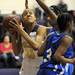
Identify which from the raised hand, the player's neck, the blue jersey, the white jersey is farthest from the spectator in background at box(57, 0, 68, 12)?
the blue jersey

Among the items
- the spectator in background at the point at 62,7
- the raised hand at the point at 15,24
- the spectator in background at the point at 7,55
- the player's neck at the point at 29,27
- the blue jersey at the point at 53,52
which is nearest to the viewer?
the blue jersey at the point at 53,52

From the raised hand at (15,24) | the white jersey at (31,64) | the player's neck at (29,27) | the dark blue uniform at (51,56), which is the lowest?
the white jersey at (31,64)

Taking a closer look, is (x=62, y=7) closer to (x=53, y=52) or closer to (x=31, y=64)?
(x=31, y=64)

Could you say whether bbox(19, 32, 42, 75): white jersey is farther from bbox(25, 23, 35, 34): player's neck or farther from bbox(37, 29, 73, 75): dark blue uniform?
bbox(37, 29, 73, 75): dark blue uniform

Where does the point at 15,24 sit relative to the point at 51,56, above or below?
above

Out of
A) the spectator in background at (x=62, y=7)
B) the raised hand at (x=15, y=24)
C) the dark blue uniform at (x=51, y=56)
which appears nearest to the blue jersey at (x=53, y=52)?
the dark blue uniform at (x=51, y=56)

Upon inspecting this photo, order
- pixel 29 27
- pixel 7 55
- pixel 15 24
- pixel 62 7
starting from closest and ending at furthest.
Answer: pixel 15 24 < pixel 29 27 < pixel 62 7 < pixel 7 55

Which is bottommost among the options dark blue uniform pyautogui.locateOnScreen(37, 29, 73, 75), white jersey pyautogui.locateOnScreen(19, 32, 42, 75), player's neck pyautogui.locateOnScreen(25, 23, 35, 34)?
white jersey pyautogui.locateOnScreen(19, 32, 42, 75)

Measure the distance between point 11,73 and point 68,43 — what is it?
1.67 m

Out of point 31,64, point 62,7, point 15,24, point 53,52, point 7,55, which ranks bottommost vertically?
point 7,55

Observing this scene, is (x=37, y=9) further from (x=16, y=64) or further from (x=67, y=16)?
(x=67, y=16)

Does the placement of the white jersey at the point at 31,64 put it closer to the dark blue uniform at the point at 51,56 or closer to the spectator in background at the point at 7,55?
the dark blue uniform at the point at 51,56

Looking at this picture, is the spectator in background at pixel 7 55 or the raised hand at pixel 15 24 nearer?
the raised hand at pixel 15 24

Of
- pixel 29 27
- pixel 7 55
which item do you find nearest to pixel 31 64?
pixel 29 27
